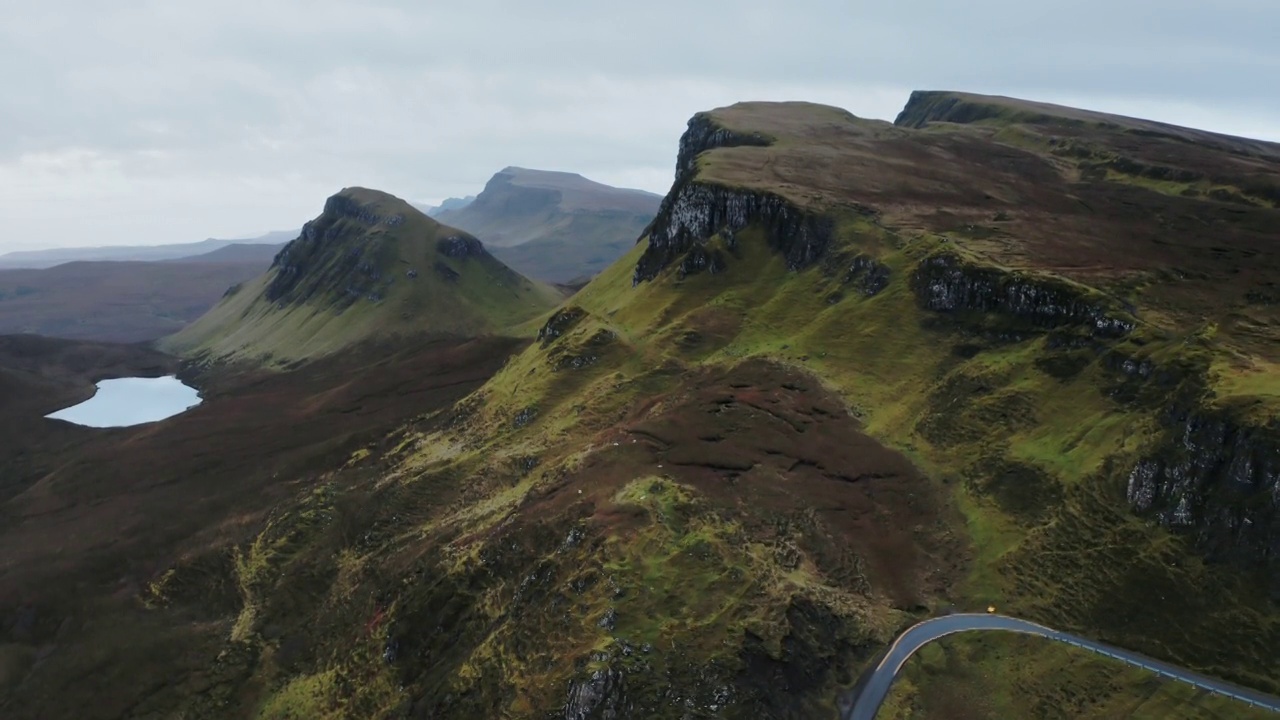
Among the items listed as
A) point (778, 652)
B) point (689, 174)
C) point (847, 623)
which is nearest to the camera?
point (778, 652)

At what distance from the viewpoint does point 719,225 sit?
12450 centimetres

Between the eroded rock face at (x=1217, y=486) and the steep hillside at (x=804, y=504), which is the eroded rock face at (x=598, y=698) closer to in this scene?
the steep hillside at (x=804, y=504)

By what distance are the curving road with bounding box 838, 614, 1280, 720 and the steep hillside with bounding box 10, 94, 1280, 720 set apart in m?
1.07

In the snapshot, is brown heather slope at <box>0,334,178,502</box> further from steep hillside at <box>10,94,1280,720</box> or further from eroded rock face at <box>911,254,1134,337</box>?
eroded rock face at <box>911,254,1134,337</box>

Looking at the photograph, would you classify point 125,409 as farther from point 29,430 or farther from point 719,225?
point 719,225

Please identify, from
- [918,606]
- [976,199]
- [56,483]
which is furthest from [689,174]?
[56,483]

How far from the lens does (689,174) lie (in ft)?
461

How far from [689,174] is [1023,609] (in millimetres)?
106223

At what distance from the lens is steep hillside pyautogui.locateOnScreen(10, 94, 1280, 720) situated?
49.2 m

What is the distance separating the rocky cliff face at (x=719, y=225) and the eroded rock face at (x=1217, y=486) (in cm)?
6011

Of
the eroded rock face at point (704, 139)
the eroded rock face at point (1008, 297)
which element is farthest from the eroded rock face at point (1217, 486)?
the eroded rock face at point (704, 139)

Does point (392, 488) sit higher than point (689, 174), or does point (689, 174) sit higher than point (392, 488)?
point (689, 174)

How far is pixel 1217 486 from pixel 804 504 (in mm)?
32235

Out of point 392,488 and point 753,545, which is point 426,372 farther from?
point 753,545
